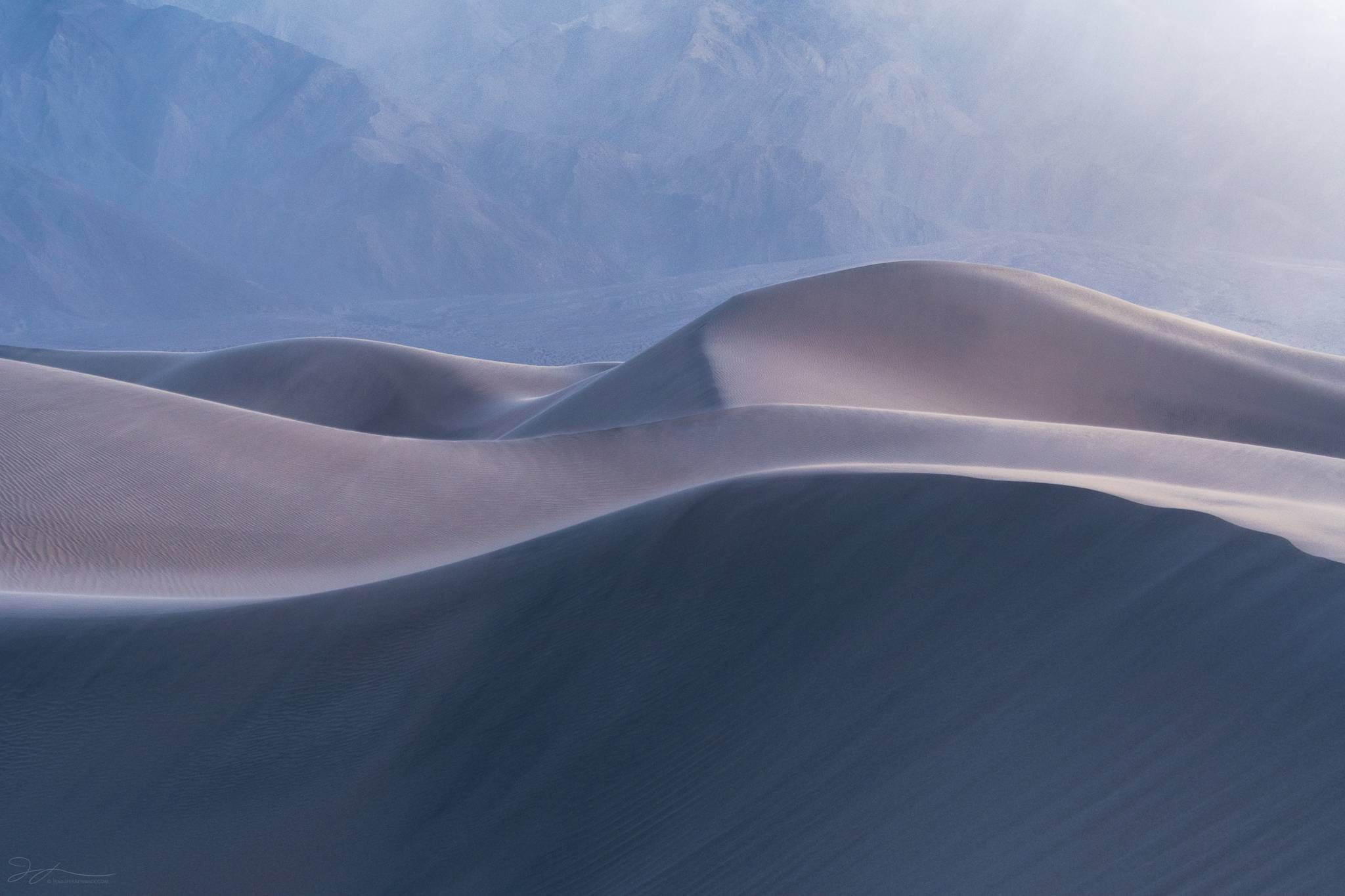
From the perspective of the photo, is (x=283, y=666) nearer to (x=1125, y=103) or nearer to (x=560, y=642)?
(x=560, y=642)

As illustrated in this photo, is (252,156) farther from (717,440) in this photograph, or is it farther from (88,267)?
(717,440)

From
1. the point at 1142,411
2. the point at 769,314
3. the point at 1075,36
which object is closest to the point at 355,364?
the point at 769,314

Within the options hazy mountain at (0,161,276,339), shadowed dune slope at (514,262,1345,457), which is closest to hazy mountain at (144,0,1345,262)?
hazy mountain at (0,161,276,339)

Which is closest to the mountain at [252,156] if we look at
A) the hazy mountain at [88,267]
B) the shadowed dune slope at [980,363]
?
the hazy mountain at [88,267]

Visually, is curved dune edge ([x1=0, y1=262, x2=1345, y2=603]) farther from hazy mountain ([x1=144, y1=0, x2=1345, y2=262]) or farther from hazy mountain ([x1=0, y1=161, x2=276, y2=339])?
hazy mountain ([x1=0, y1=161, x2=276, y2=339])

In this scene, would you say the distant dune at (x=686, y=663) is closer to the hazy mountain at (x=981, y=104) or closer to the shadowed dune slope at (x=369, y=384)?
the shadowed dune slope at (x=369, y=384)

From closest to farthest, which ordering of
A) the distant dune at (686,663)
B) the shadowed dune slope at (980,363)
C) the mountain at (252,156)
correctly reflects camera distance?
the distant dune at (686,663) < the shadowed dune slope at (980,363) < the mountain at (252,156)

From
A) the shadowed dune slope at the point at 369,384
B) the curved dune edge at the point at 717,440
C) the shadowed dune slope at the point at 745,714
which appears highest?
the shadowed dune slope at the point at 369,384
